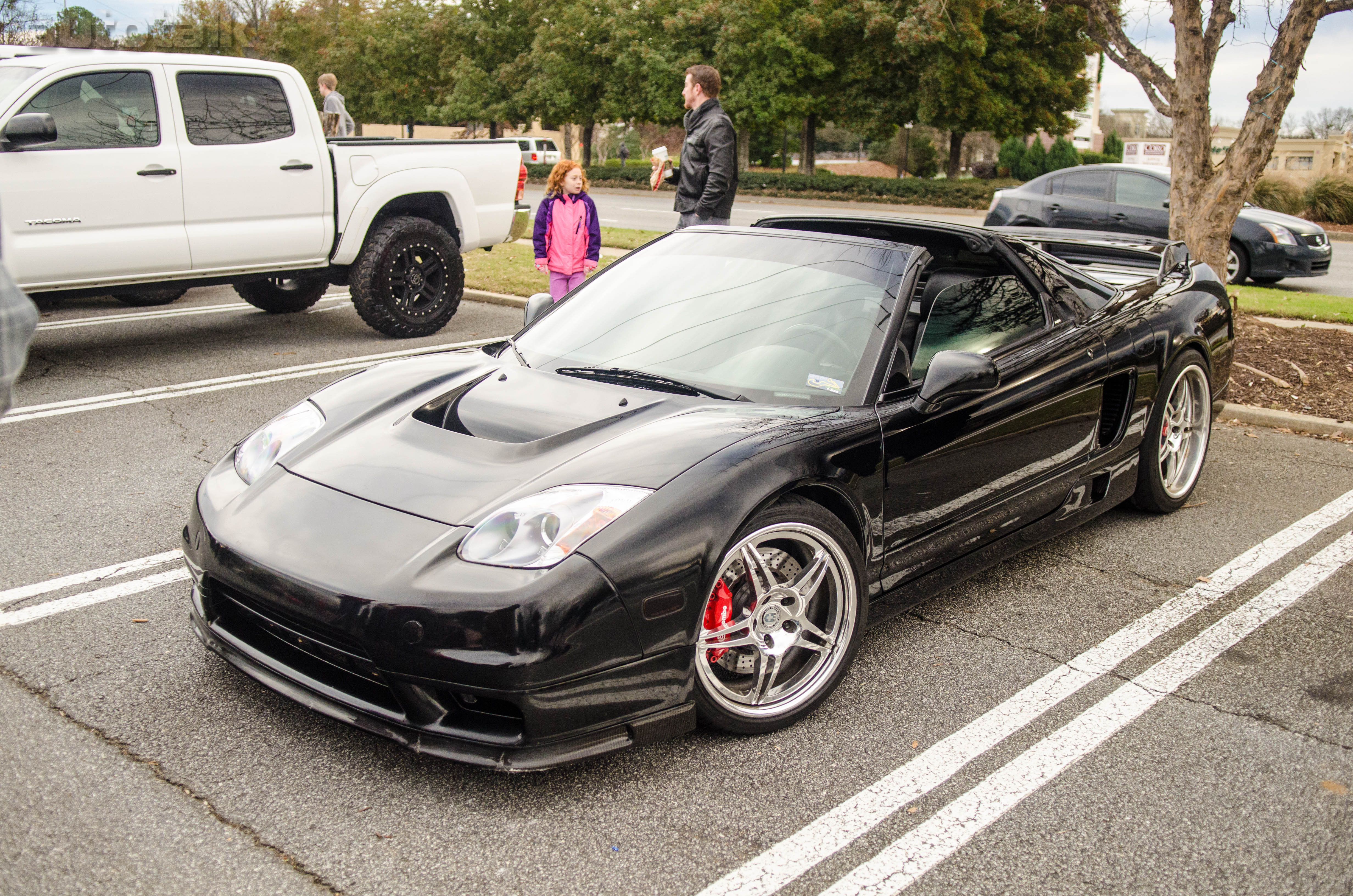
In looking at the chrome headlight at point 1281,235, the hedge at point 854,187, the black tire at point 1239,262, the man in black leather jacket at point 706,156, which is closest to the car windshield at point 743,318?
the man in black leather jacket at point 706,156

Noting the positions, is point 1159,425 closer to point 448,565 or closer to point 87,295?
point 448,565

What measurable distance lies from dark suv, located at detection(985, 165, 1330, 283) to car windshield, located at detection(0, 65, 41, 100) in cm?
1127

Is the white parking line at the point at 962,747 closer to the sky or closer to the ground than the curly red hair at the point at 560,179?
closer to the ground

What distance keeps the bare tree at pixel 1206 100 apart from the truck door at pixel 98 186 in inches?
256

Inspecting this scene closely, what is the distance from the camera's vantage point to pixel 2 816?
8.13 feet

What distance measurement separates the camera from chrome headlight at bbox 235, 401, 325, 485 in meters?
3.24

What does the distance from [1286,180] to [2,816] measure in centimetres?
2707

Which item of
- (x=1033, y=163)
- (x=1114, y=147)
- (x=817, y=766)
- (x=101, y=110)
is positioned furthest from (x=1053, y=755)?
(x=1114, y=147)

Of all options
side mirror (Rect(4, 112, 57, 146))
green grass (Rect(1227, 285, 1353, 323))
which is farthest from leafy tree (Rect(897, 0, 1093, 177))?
side mirror (Rect(4, 112, 57, 146))

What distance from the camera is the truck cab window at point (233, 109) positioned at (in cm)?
746

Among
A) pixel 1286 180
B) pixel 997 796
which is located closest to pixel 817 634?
pixel 997 796

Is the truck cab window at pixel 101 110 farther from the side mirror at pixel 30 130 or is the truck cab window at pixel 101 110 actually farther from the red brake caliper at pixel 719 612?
the red brake caliper at pixel 719 612

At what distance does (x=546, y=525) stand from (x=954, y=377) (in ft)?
4.45

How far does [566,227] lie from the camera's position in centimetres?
765
